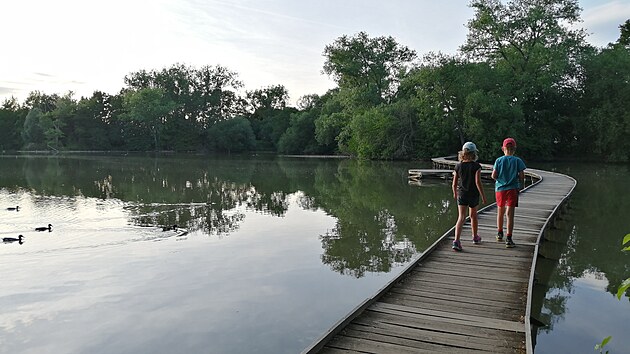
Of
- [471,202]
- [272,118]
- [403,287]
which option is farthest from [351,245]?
[272,118]

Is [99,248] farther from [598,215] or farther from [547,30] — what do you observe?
[547,30]

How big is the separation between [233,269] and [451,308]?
3.99 metres

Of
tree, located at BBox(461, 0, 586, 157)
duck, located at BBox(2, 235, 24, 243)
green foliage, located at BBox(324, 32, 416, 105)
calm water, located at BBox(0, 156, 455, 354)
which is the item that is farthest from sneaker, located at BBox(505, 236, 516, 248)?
green foliage, located at BBox(324, 32, 416, 105)

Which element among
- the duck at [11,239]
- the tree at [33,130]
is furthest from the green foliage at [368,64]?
the tree at [33,130]

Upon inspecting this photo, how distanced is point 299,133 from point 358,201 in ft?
138

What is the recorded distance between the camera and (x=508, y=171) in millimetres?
6953

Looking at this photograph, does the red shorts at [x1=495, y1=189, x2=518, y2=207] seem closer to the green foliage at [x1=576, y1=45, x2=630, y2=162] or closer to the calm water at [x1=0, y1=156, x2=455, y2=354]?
the calm water at [x1=0, y1=156, x2=455, y2=354]

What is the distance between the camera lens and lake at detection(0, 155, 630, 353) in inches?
208

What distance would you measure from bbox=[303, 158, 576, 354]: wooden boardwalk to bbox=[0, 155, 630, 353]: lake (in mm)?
643

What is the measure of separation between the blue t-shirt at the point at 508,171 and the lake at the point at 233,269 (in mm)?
1591

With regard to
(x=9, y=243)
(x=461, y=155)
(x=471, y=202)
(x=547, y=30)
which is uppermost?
(x=547, y=30)

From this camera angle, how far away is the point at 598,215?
13141mm

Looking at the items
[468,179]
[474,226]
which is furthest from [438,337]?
[474,226]

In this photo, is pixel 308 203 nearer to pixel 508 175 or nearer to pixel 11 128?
pixel 508 175
